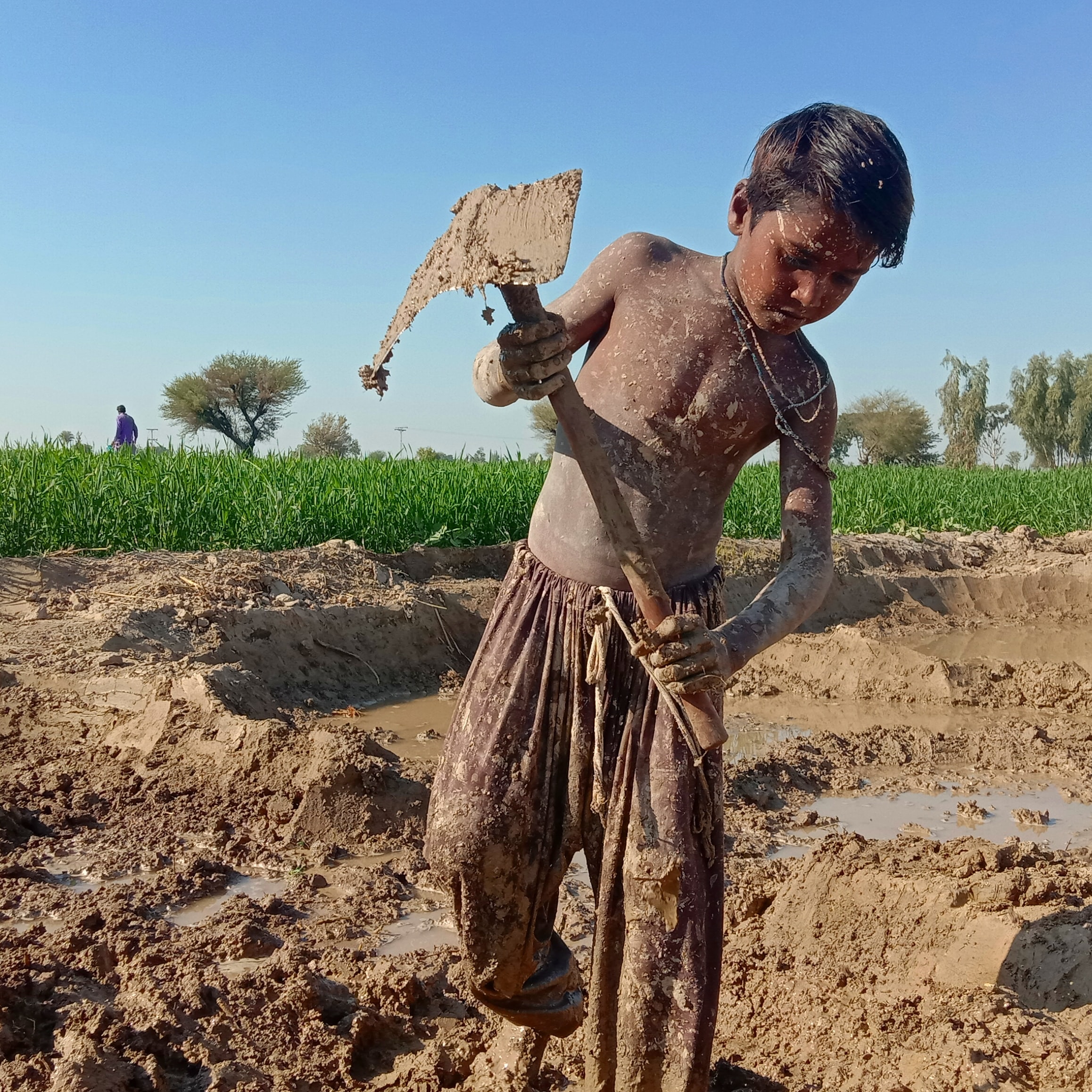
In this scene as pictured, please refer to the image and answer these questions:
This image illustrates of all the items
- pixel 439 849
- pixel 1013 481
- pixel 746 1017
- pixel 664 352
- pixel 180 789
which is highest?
pixel 1013 481

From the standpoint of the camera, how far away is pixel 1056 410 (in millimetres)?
42219

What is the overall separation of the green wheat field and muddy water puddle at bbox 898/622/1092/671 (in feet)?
8.98

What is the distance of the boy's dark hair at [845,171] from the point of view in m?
1.69

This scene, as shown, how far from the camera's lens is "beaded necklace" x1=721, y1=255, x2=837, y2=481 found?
6.10 ft

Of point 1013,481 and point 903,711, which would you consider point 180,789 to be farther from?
point 1013,481

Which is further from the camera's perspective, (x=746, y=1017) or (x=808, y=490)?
(x=746, y=1017)

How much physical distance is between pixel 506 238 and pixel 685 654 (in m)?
0.68

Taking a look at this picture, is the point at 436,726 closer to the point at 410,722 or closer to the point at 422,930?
the point at 410,722

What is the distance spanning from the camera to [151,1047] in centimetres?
237

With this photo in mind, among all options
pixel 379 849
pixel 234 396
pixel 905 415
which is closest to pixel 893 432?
pixel 905 415

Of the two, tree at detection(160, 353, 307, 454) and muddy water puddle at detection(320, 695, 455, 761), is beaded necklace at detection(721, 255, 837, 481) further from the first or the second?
tree at detection(160, 353, 307, 454)

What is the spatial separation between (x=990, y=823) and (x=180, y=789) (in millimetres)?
3559

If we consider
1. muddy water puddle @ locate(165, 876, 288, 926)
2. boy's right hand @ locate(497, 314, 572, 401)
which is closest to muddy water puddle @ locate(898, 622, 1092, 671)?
muddy water puddle @ locate(165, 876, 288, 926)

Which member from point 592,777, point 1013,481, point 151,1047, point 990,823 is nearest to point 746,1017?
point 592,777
